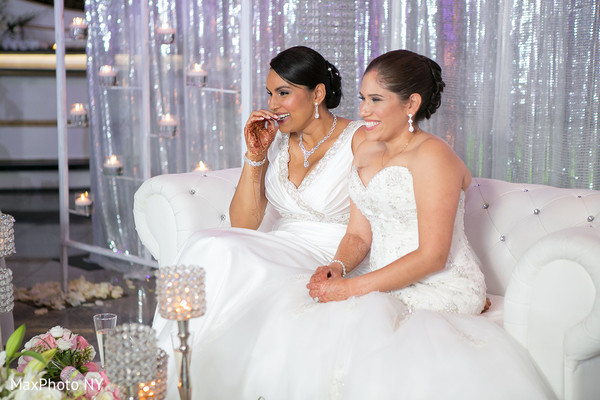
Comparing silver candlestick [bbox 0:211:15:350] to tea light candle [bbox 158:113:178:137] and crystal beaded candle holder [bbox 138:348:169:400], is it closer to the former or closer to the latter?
crystal beaded candle holder [bbox 138:348:169:400]

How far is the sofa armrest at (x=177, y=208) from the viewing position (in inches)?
116

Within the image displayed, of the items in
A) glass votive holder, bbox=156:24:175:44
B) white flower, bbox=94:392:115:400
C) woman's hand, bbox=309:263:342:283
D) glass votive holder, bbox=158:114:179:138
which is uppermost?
glass votive holder, bbox=156:24:175:44

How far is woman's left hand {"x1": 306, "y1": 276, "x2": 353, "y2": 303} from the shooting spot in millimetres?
2188

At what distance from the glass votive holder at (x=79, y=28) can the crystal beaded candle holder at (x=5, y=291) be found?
3362 mm

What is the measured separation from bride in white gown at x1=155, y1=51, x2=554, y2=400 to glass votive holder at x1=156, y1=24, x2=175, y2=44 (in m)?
2.52

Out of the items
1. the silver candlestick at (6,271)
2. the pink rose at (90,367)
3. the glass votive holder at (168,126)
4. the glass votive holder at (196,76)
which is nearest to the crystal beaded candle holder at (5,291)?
the silver candlestick at (6,271)

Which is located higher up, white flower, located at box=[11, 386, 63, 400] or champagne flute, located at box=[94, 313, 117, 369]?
white flower, located at box=[11, 386, 63, 400]

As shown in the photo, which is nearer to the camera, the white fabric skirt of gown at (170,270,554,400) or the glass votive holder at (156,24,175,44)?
the white fabric skirt of gown at (170,270,554,400)

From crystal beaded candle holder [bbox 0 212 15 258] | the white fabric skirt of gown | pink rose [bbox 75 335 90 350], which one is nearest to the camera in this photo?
the white fabric skirt of gown

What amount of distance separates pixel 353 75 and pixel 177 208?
1452 mm

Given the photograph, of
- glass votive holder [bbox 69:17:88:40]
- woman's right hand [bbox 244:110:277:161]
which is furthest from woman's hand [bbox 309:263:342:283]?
glass votive holder [bbox 69:17:88:40]

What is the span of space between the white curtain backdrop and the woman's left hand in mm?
1453

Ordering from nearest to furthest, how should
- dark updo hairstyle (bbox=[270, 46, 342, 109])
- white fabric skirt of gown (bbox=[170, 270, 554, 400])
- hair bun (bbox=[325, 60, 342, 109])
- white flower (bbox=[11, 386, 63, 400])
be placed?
1. white flower (bbox=[11, 386, 63, 400])
2. white fabric skirt of gown (bbox=[170, 270, 554, 400])
3. dark updo hairstyle (bbox=[270, 46, 342, 109])
4. hair bun (bbox=[325, 60, 342, 109])

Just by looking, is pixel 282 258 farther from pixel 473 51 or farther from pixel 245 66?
pixel 245 66
